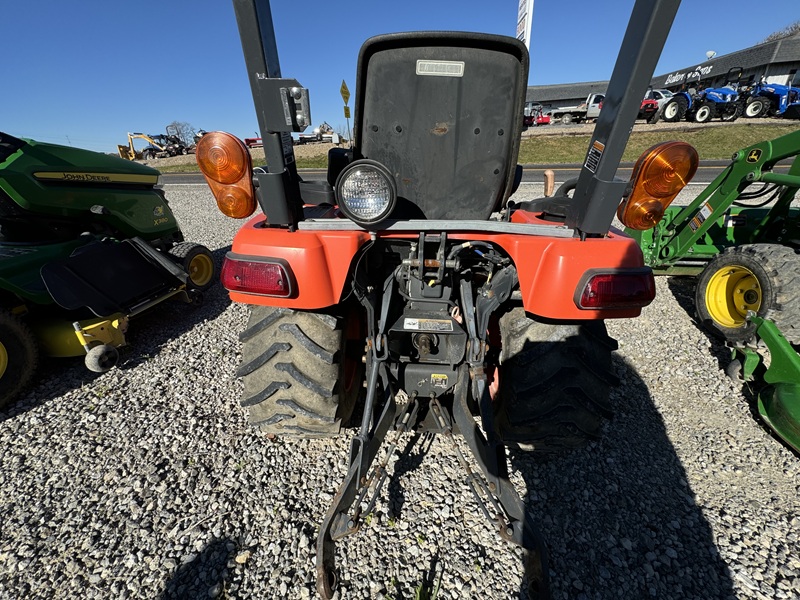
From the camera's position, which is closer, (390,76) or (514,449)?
(390,76)

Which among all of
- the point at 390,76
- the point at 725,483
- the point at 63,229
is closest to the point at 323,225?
the point at 390,76

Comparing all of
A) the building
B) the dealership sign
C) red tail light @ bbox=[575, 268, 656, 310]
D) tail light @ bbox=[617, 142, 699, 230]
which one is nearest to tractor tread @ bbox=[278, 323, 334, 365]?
red tail light @ bbox=[575, 268, 656, 310]

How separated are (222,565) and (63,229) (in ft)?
10.6

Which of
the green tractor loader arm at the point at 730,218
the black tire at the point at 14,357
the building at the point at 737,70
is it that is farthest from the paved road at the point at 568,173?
the building at the point at 737,70

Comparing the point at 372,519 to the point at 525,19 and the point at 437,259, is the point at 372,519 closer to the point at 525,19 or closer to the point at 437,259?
the point at 437,259

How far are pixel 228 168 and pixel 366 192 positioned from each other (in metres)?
0.51

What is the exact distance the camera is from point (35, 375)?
266 centimetres

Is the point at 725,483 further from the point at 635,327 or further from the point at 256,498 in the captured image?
the point at 256,498

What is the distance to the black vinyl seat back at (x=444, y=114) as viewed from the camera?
1.40m

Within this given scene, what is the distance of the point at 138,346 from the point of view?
3.25 metres

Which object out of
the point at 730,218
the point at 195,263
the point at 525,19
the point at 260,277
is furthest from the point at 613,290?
Result: the point at 195,263

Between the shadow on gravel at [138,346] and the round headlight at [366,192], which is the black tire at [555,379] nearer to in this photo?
the round headlight at [366,192]

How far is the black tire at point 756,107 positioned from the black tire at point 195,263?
2394 centimetres

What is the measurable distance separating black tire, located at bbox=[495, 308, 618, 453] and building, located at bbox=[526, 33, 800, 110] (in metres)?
23.4
